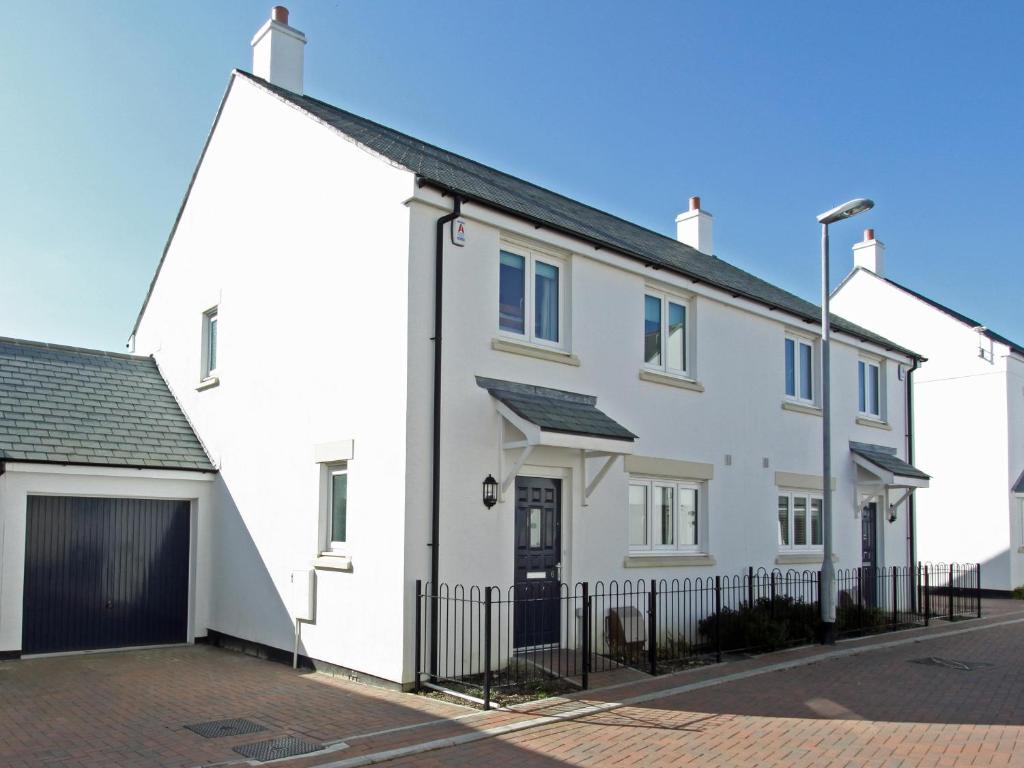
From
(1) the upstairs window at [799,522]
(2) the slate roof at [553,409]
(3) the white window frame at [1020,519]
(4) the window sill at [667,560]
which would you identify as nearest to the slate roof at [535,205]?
(2) the slate roof at [553,409]

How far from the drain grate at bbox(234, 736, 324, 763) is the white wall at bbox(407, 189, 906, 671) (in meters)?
2.36

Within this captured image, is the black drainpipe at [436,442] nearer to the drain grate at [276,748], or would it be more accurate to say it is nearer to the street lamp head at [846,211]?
the drain grate at [276,748]

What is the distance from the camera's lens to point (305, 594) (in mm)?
11352

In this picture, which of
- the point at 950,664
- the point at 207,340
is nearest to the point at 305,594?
the point at 207,340

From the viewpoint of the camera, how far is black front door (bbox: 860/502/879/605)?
709 inches

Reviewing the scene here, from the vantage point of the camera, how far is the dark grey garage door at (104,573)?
12547 millimetres

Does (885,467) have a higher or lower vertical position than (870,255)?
lower

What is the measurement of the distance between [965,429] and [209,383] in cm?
1988

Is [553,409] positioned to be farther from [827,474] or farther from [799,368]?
[799,368]

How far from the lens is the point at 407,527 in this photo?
9867 millimetres

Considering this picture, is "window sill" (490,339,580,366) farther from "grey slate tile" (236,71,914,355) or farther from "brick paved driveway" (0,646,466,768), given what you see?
"brick paved driveway" (0,646,466,768)

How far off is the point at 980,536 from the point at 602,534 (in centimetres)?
1629

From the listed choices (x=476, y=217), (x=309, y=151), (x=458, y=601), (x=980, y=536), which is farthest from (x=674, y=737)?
(x=980, y=536)

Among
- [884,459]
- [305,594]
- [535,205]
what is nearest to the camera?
[305,594]
